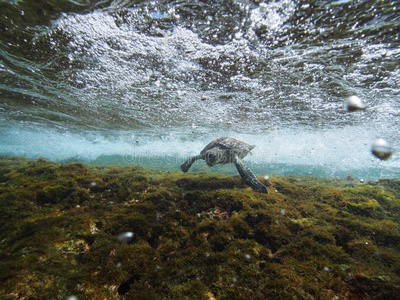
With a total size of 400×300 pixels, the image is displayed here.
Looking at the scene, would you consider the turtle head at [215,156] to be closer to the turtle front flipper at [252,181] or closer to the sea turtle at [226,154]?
the sea turtle at [226,154]

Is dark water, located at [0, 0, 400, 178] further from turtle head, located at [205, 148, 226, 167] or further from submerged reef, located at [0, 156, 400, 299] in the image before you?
submerged reef, located at [0, 156, 400, 299]

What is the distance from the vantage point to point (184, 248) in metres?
3.60

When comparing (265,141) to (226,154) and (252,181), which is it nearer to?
(226,154)

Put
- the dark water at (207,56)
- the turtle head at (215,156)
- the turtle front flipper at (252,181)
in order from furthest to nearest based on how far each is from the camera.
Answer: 1. the turtle head at (215,156)
2. the turtle front flipper at (252,181)
3. the dark water at (207,56)

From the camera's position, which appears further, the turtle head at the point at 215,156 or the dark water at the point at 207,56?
the turtle head at the point at 215,156

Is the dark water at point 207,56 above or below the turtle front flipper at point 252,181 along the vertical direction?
above

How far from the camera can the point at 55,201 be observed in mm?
5125

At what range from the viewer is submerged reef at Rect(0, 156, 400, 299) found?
2604mm

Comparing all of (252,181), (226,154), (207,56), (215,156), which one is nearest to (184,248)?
(252,181)

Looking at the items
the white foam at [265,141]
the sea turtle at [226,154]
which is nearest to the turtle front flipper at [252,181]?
the sea turtle at [226,154]

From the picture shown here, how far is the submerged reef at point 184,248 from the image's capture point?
8.54ft

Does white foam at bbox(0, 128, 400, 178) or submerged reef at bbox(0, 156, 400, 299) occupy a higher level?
white foam at bbox(0, 128, 400, 178)

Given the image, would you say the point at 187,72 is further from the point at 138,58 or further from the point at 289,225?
the point at 289,225

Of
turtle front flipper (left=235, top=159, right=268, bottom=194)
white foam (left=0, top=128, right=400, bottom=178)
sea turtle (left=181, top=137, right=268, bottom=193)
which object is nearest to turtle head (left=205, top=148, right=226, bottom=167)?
sea turtle (left=181, top=137, right=268, bottom=193)
